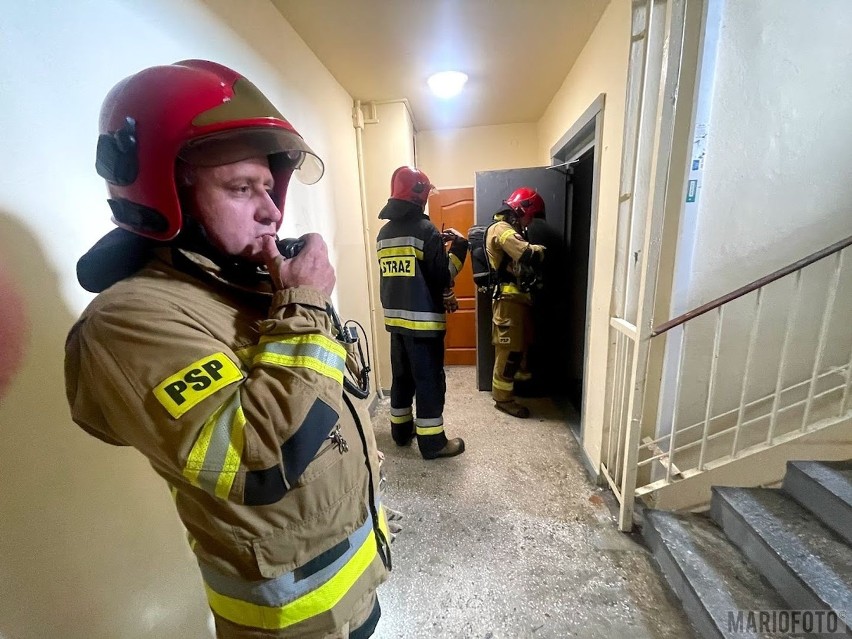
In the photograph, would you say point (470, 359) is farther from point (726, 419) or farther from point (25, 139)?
point (25, 139)

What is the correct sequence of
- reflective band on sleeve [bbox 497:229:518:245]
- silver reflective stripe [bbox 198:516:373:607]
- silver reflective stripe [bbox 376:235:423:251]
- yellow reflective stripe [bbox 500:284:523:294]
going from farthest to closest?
1. yellow reflective stripe [bbox 500:284:523:294]
2. reflective band on sleeve [bbox 497:229:518:245]
3. silver reflective stripe [bbox 376:235:423:251]
4. silver reflective stripe [bbox 198:516:373:607]

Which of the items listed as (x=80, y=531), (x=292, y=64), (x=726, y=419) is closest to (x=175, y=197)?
(x=80, y=531)

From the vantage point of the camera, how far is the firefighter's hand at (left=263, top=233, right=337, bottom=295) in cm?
63

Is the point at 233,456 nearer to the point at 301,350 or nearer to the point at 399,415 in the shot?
the point at 301,350

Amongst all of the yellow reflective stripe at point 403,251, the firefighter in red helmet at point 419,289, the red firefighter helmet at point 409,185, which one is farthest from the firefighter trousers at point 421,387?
the red firefighter helmet at point 409,185

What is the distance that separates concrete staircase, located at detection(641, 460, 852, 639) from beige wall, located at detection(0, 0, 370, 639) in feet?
5.34

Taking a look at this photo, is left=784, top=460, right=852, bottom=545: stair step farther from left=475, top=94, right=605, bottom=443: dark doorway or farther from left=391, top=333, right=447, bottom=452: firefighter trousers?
left=391, top=333, right=447, bottom=452: firefighter trousers

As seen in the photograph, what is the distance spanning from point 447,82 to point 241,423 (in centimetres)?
262

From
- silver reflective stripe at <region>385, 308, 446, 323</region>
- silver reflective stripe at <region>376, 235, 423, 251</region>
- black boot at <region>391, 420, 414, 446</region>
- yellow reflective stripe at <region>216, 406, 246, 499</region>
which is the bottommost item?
black boot at <region>391, 420, 414, 446</region>

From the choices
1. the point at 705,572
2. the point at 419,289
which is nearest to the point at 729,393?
the point at 705,572

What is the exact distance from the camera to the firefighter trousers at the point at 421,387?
2.05m

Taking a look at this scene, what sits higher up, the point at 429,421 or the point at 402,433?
the point at 429,421

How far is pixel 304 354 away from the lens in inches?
21.8

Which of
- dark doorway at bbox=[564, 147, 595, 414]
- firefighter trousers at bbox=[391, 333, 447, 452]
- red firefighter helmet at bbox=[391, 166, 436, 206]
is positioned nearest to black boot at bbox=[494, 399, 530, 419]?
dark doorway at bbox=[564, 147, 595, 414]
